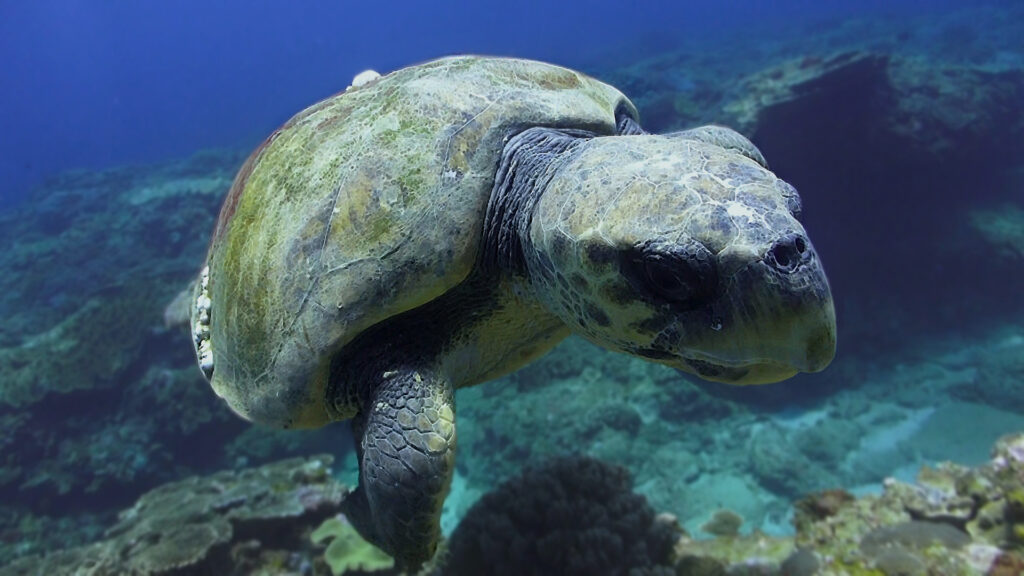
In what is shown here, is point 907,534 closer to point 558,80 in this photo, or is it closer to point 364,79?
point 558,80

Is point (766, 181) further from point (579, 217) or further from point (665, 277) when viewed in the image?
point (579, 217)

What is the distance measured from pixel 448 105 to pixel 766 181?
1.39 m

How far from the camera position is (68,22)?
126 metres

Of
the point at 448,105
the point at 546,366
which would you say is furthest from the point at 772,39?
the point at 448,105

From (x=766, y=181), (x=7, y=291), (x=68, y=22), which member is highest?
(x=68, y=22)

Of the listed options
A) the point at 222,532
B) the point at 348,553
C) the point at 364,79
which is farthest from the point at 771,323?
the point at 222,532

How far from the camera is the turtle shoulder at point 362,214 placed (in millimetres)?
2195

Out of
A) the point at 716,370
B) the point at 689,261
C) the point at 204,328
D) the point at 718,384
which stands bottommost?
the point at 718,384

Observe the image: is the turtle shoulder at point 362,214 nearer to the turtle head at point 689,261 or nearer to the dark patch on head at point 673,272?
the turtle head at point 689,261

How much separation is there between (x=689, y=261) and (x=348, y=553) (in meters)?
4.51

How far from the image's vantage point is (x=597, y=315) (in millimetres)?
1897

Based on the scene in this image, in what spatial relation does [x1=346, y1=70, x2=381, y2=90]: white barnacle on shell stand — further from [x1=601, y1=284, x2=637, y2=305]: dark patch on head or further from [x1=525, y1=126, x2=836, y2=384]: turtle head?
[x1=601, y1=284, x2=637, y2=305]: dark patch on head

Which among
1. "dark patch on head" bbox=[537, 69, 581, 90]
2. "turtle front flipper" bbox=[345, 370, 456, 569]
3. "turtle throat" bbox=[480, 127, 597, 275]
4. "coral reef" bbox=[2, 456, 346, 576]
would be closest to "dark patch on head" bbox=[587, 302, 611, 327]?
"turtle throat" bbox=[480, 127, 597, 275]

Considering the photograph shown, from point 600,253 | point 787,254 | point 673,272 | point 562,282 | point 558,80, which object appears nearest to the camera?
point 787,254
